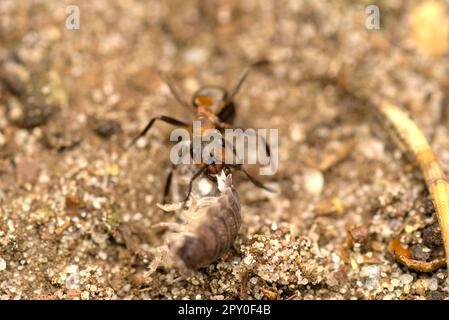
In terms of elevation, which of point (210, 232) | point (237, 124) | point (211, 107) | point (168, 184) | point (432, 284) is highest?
point (211, 107)

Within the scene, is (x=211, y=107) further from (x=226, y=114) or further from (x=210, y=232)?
(x=210, y=232)

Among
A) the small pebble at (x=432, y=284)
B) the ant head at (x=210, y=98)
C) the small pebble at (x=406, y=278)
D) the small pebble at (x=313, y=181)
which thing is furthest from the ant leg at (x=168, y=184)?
the small pebble at (x=432, y=284)

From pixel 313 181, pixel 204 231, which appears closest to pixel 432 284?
pixel 313 181

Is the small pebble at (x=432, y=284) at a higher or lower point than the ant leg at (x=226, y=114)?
lower

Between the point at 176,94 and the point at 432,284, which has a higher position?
the point at 176,94

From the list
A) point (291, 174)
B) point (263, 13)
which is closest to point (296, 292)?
point (291, 174)

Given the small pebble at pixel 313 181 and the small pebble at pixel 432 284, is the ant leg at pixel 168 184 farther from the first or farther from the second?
the small pebble at pixel 432 284
